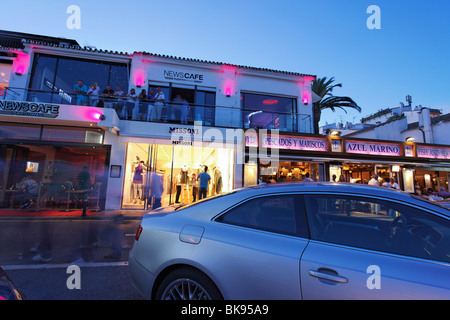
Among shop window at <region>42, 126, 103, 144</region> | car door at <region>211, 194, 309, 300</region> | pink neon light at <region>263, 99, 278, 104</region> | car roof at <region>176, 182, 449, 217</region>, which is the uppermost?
pink neon light at <region>263, 99, 278, 104</region>

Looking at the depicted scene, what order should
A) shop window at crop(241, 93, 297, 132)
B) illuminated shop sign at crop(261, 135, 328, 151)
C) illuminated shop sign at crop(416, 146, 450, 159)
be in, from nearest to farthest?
illuminated shop sign at crop(261, 135, 328, 151), shop window at crop(241, 93, 297, 132), illuminated shop sign at crop(416, 146, 450, 159)

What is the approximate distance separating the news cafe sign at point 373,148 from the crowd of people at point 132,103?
389 inches

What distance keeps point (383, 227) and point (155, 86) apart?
12.9m

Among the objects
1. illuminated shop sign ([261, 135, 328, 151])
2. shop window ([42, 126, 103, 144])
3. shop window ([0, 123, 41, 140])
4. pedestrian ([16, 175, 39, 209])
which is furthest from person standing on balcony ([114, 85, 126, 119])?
illuminated shop sign ([261, 135, 328, 151])

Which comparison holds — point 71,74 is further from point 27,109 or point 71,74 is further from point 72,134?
point 72,134

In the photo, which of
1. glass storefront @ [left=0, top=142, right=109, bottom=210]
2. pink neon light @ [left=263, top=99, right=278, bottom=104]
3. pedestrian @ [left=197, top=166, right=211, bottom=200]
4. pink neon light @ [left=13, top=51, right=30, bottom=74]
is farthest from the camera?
pink neon light @ [left=263, top=99, right=278, bottom=104]

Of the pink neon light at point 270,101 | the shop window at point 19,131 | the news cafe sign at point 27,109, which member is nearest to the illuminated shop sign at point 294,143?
the pink neon light at point 270,101

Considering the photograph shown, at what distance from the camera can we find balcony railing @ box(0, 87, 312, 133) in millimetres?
10922

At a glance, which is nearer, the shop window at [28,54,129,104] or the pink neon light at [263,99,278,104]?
the shop window at [28,54,129,104]

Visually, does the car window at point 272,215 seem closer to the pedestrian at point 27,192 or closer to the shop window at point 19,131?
the pedestrian at point 27,192

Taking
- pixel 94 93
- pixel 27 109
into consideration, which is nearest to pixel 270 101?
pixel 94 93

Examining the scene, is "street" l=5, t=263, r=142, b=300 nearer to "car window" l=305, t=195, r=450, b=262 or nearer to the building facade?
"car window" l=305, t=195, r=450, b=262

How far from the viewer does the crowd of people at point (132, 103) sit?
11055 millimetres
